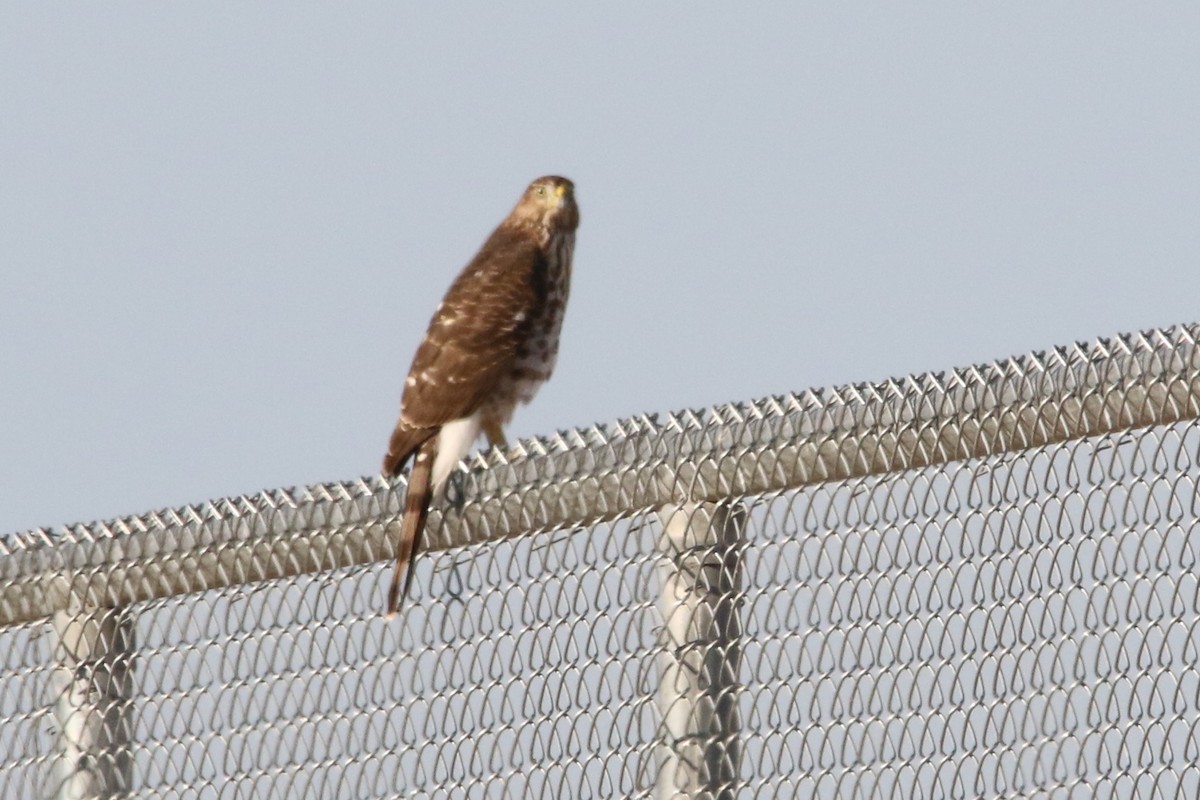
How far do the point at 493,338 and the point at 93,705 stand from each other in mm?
2155

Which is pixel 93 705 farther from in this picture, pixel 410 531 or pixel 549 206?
pixel 549 206

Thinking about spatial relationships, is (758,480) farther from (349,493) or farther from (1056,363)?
(349,493)

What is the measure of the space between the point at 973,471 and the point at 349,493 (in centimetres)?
133

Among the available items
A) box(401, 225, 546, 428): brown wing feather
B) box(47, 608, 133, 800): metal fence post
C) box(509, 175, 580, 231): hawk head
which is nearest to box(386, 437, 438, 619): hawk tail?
box(47, 608, 133, 800): metal fence post

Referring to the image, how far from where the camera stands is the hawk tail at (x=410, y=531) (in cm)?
399

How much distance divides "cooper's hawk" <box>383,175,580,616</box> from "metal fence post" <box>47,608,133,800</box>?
26.1 inches

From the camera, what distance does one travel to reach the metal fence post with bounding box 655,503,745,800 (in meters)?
3.40

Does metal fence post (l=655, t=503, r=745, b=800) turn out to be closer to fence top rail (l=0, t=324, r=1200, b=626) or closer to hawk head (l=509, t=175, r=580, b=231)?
fence top rail (l=0, t=324, r=1200, b=626)

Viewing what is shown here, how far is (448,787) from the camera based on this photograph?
146 inches

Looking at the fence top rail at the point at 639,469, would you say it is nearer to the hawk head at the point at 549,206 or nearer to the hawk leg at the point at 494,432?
the hawk leg at the point at 494,432

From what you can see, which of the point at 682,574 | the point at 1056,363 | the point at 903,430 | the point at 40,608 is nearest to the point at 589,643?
the point at 682,574

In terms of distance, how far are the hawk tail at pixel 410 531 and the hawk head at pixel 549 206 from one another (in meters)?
2.73

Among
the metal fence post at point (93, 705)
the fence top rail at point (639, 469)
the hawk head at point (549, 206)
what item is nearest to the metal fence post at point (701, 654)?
the fence top rail at point (639, 469)

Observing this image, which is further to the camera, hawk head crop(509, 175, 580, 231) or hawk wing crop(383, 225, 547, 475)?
hawk head crop(509, 175, 580, 231)
